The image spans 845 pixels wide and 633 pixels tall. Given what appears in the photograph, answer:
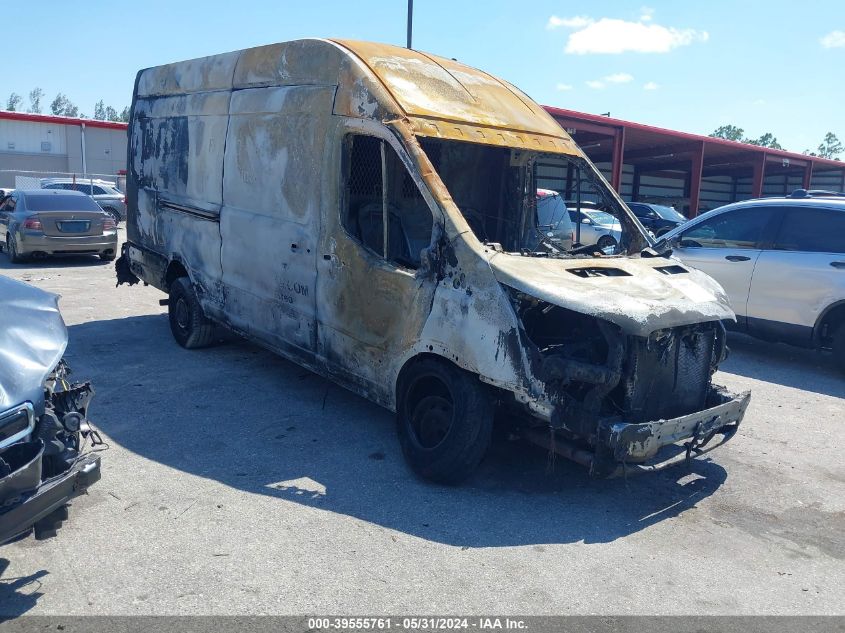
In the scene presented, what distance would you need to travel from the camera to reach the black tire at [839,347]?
7.51m

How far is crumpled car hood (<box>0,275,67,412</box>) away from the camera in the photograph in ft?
9.88

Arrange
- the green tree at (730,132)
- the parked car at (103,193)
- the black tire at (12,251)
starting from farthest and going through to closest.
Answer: the green tree at (730,132) < the parked car at (103,193) < the black tire at (12,251)

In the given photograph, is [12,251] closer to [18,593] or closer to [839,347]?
[18,593]

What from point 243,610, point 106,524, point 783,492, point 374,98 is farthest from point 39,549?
point 783,492

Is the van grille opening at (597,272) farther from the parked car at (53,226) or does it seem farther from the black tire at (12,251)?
the black tire at (12,251)

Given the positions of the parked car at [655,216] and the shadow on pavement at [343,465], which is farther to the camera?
the parked car at [655,216]

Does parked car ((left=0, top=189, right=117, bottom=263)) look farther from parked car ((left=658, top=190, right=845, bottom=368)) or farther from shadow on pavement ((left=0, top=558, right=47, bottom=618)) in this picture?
shadow on pavement ((left=0, top=558, right=47, bottom=618))

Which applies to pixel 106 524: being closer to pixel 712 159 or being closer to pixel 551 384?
pixel 551 384

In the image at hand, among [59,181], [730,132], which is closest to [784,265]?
[59,181]

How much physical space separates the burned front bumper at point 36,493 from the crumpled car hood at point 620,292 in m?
2.39

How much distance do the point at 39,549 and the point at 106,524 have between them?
1.17ft

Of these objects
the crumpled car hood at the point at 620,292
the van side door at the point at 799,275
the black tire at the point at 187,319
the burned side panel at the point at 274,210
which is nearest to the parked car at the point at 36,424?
the burned side panel at the point at 274,210

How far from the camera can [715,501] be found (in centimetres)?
453

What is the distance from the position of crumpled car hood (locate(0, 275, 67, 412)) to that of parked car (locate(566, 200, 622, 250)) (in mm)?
4124
